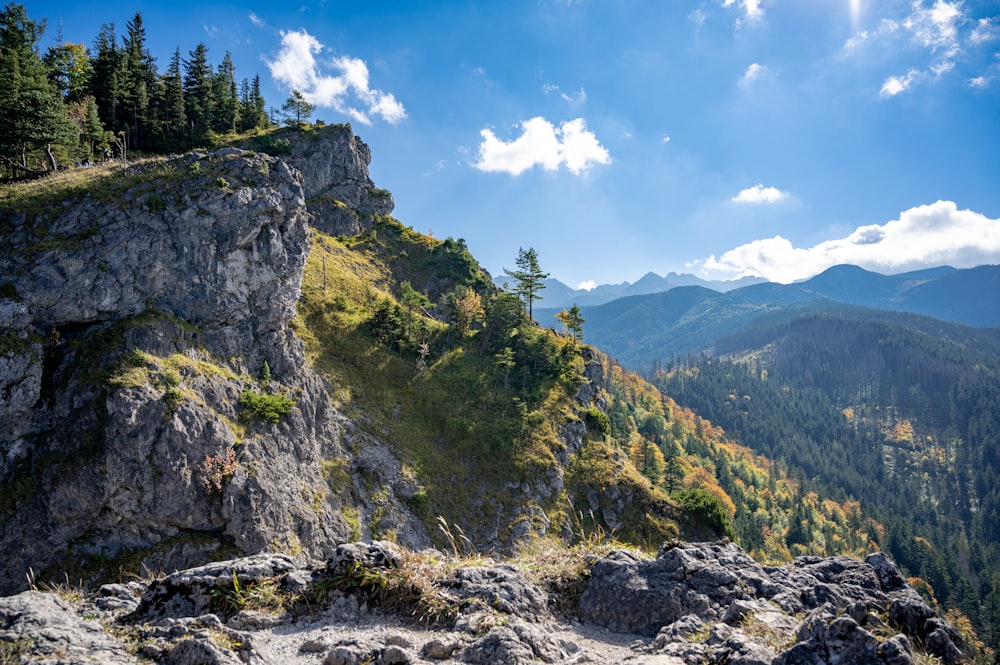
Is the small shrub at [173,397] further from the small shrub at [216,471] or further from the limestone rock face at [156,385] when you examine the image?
the small shrub at [216,471]

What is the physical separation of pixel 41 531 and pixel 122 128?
47642mm

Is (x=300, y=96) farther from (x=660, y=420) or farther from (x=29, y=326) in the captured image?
(x=660, y=420)

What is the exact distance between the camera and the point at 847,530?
139 meters

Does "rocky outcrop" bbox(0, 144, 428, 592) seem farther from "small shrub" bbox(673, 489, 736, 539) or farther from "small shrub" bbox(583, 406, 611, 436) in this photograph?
"small shrub" bbox(673, 489, 736, 539)

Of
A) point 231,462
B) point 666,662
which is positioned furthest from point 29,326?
point 666,662

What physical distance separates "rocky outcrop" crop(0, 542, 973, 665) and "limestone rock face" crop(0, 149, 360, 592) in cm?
2221

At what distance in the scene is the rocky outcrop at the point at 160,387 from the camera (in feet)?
81.1

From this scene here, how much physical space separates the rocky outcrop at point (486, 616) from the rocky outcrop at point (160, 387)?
2171 centimetres

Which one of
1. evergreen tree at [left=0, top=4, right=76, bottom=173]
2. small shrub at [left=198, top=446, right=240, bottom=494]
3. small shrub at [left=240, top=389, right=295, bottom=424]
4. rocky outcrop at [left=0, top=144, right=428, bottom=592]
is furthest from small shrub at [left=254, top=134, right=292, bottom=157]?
small shrub at [left=198, top=446, right=240, bottom=494]

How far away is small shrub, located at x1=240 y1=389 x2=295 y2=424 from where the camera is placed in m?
32.5

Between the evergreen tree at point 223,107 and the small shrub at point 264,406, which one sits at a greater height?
the evergreen tree at point 223,107

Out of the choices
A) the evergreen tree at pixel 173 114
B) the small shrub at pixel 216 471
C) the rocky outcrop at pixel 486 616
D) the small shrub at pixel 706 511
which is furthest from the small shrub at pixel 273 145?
the rocky outcrop at pixel 486 616

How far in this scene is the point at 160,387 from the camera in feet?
91.6

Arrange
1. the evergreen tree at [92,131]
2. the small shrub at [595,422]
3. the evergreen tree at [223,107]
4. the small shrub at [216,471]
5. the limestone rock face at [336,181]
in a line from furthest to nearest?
the limestone rock face at [336,181]
the evergreen tree at [223,107]
the small shrub at [595,422]
the evergreen tree at [92,131]
the small shrub at [216,471]
